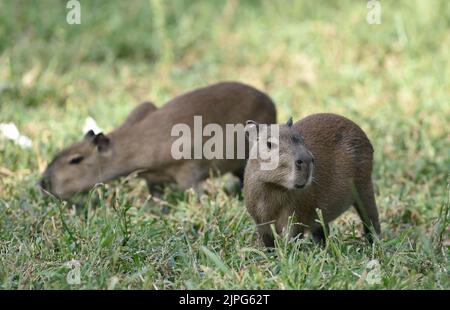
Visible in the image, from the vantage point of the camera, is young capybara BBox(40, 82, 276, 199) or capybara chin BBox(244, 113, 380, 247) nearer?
capybara chin BBox(244, 113, 380, 247)

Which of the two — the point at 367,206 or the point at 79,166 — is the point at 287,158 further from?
the point at 79,166

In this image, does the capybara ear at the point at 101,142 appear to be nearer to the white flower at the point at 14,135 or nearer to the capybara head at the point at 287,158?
the white flower at the point at 14,135

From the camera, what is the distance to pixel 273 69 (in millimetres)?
9586

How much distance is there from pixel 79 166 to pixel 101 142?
0.26 metres

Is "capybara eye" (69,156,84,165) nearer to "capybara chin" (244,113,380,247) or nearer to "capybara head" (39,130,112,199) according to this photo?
"capybara head" (39,130,112,199)

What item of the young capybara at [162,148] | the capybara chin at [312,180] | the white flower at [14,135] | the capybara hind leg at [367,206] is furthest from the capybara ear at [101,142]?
the capybara hind leg at [367,206]

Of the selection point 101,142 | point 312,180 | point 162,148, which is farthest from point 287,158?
point 101,142

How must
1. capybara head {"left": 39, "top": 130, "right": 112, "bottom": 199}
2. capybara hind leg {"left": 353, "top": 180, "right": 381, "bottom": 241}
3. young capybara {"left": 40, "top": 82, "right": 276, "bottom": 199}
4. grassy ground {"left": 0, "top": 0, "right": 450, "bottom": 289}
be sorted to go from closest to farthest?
grassy ground {"left": 0, "top": 0, "right": 450, "bottom": 289} < capybara hind leg {"left": 353, "top": 180, "right": 381, "bottom": 241} < capybara head {"left": 39, "top": 130, "right": 112, "bottom": 199} < young capybara {"left": 40, "top": 82, "right": 276, "bottom": 199}

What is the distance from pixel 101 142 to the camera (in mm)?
6949

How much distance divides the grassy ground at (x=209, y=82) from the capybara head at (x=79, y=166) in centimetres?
20

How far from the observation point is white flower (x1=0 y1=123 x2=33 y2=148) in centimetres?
697

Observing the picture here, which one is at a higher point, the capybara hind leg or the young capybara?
the young capybara

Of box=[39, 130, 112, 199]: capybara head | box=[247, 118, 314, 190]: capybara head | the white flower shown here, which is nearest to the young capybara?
box=[39, 130, 112, 199]: capybara head

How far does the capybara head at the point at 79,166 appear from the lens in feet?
22.3
